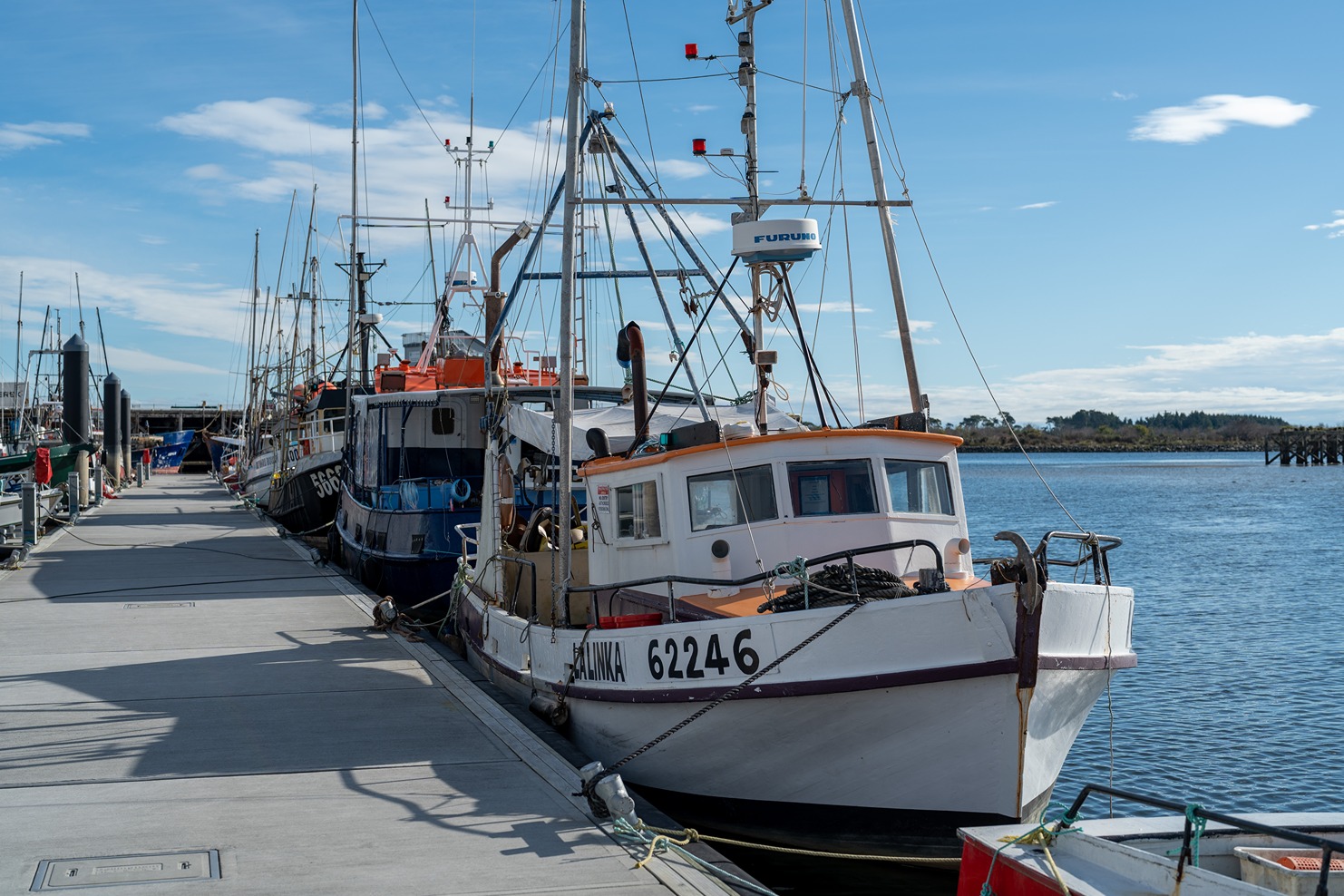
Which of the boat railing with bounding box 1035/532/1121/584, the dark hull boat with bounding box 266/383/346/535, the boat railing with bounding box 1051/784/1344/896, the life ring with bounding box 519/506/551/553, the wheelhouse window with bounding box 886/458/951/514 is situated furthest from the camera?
the dark hull boat with bounding box 266/383/346/535

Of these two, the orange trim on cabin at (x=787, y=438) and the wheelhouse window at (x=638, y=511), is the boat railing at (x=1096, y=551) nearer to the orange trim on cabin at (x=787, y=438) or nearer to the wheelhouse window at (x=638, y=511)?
the orange trim on cabin at (x=787, y=438)

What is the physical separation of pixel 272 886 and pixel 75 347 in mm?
33615

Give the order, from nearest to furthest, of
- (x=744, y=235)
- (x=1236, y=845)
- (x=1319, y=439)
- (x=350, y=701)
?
(x=1236, y=845) → (x=744, y=235) → (x=350, y=701) → (x=1319, y=439)

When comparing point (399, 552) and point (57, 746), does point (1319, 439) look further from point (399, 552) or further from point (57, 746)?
point (57, 746)

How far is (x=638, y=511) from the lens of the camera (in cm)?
1002

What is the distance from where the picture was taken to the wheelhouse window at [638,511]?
32.1ft

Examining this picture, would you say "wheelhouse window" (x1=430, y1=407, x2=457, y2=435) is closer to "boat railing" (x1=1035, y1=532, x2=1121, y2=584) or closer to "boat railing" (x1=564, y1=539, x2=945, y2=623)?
"boat railing" (x1=564, y1=539, x2=945, y2=623)

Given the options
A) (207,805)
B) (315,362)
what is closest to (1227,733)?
(207,805)

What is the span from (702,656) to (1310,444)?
437ft

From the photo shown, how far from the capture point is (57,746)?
898 centimetres

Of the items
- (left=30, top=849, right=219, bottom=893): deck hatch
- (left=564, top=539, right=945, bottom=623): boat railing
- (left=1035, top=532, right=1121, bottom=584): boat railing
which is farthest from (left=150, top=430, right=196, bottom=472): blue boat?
(left=1035, top=532, right=1121, bottom=584): boat railing

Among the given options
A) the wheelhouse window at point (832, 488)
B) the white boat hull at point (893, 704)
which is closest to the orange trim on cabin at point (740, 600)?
the white boat hull at point (893, 704)

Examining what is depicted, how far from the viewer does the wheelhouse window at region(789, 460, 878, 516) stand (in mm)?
9266

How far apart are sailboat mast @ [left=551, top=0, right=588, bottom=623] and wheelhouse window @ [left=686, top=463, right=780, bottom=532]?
41.3 inches
